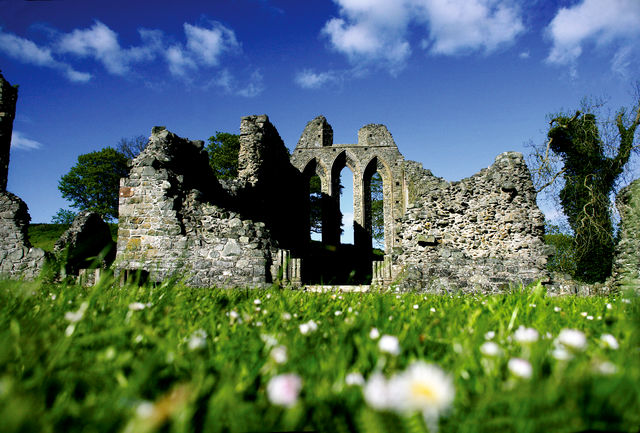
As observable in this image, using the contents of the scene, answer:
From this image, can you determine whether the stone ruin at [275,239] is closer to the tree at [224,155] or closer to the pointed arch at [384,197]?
the pointed arch at [384,197]

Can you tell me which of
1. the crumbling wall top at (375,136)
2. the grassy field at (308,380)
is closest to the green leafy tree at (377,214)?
the crumbling wall top at (375,136)

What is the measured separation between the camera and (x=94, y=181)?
3253 cm

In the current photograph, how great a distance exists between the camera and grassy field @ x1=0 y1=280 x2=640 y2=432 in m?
0.73

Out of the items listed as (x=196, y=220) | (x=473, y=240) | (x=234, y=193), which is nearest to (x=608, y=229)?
(x=473, y=240)

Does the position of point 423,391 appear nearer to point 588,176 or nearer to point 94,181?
point 588,176

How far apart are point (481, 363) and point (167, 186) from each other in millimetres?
9752

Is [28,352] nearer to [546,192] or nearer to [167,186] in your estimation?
[167,186]

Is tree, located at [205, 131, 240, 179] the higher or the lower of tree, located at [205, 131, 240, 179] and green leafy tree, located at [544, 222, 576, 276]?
the higher

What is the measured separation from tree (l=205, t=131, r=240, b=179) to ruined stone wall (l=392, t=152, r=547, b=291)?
23367mm

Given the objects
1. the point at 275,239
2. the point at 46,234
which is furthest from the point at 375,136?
the point at 46,234

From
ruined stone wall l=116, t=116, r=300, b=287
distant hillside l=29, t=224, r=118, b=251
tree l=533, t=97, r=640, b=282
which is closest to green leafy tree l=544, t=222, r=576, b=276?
tree l=533, t=97, r=640, b=282

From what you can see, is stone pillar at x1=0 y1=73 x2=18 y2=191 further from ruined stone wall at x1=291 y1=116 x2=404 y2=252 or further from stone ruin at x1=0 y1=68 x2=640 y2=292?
ruined stone wall at x1=291 y1=116 x2=404 y2=252

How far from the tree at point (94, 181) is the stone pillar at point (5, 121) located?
20.0 m

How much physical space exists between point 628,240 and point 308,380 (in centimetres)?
1063
